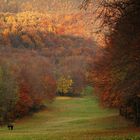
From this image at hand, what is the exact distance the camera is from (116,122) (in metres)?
52.6

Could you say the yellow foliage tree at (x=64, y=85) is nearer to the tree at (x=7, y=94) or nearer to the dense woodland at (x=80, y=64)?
the dense woodland at (x=80, y=64)

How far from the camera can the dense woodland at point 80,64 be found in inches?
653

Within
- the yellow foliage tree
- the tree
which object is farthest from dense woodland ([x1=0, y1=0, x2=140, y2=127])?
the yellow foliage tree

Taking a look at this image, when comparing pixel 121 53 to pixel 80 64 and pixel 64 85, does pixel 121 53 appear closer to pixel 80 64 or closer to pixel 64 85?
pixel 64 85

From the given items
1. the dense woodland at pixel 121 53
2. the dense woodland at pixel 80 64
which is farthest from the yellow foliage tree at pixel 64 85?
the dense woodland at pixel 121 53

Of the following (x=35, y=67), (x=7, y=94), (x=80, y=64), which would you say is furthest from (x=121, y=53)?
(x=80, y=64)

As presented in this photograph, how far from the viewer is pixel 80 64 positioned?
16662cm

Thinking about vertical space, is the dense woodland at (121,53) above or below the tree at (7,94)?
above

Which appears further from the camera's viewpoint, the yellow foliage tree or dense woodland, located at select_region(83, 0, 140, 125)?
the yellow foliage tree

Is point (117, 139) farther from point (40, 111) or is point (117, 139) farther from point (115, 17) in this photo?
point (40, 111)

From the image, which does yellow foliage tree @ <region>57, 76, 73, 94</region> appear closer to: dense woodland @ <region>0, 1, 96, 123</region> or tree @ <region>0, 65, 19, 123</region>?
dense woodland @ <region>0, 1, 96, 123</region>

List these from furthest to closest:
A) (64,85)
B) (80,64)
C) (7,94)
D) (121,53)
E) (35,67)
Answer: (80,64), (64,85), (35,67), (7,94), (121,53)

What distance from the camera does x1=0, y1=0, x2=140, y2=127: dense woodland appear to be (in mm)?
16578

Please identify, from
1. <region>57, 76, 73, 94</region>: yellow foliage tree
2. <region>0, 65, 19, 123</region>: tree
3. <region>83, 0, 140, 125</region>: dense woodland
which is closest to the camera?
<region>83, 0, 140, 125</region>: dense woodland
